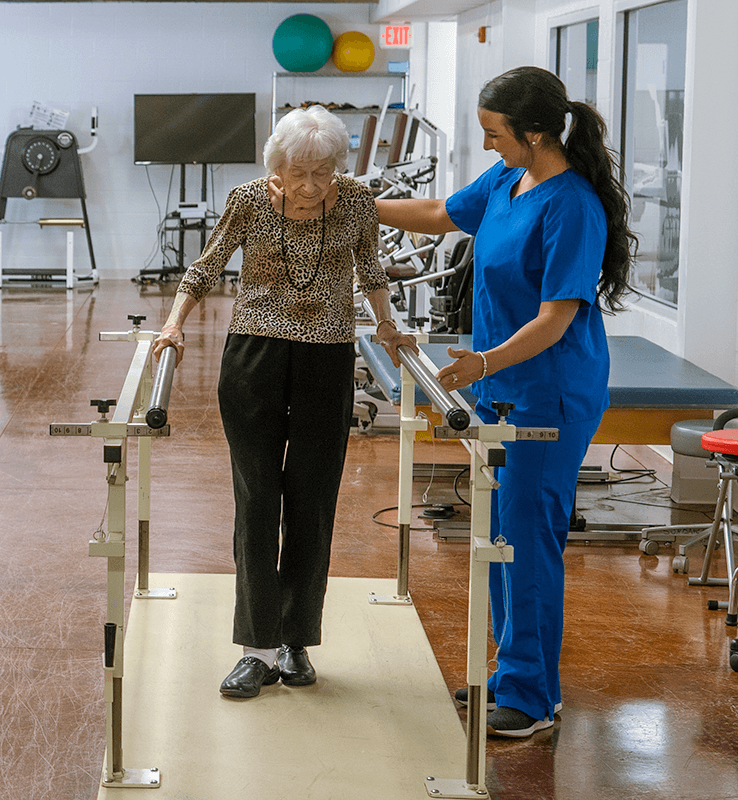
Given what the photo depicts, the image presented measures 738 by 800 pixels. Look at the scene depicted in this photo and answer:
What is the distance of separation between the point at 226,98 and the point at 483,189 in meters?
10.1

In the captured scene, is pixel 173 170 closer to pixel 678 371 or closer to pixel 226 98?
pixel 226 98

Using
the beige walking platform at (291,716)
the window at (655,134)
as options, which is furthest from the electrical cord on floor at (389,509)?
the window at (655,134)

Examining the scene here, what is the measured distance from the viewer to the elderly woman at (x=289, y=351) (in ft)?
8.08

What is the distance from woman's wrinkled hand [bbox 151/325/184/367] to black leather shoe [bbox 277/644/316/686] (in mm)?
832

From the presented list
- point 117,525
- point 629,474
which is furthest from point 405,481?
point 629,474

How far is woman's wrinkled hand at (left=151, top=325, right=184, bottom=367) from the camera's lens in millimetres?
2425

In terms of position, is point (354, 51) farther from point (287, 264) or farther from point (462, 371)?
point (462, 371)

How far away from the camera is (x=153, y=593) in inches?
133

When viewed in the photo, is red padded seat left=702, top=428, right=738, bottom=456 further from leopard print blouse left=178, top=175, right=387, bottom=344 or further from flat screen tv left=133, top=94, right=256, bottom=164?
flat screen tv left=133, top=94, right=256, bottom=164

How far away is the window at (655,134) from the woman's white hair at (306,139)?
11.4 ft

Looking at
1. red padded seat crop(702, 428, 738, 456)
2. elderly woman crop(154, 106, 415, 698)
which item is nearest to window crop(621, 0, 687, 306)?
red padded seat crop(702, 428, 738, 456)

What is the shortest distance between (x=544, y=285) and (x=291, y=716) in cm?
116

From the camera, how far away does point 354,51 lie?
1224cm

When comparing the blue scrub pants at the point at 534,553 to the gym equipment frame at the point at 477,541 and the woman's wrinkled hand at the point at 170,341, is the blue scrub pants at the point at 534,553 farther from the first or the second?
the woman's wrinkled hand at the point at 170,341
